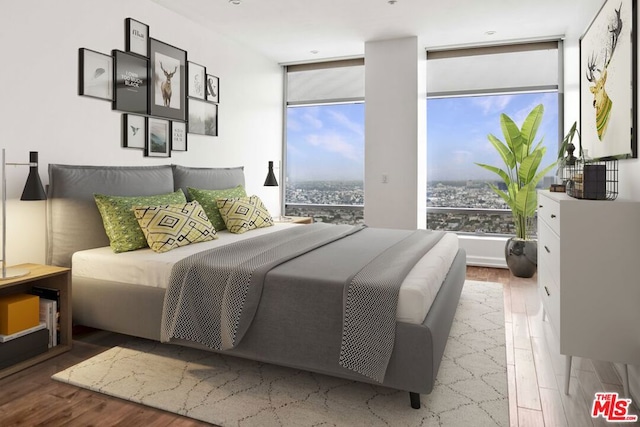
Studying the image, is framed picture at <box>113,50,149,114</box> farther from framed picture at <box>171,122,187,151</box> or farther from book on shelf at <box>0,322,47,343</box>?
book on shelf at <box>0,322,47,343</box>

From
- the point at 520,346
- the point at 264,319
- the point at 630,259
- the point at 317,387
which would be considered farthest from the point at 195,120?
the point at 630,259

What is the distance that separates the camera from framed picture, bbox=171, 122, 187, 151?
415cm

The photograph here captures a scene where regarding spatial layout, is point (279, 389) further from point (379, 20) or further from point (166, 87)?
point (379, 20)

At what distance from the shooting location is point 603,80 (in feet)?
9.23

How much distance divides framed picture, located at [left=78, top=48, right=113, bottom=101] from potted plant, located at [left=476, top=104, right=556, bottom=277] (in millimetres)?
3679

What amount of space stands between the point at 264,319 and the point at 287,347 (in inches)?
7.2

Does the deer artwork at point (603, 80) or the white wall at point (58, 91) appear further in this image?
the white wall at point (58, 91)

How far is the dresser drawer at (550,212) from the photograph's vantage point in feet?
7.64

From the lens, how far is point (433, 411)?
2.02 m

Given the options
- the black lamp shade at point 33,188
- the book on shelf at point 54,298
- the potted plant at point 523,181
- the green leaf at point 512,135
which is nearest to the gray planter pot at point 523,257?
the potted plant at point 523,181

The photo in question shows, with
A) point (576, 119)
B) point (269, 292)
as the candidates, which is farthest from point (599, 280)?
point (576, 119)

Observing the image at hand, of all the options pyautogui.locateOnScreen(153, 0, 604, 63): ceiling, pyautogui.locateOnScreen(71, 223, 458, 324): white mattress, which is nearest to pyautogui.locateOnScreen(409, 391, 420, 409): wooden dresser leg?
pyautogui.locateOnScreen(71, 223, 458, 324): white mattress

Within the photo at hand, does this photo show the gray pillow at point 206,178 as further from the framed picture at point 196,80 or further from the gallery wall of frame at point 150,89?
the framed picture at point 196,80

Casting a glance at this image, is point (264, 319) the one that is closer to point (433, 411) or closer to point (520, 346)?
point (433, 411)
